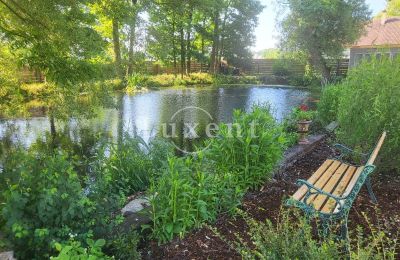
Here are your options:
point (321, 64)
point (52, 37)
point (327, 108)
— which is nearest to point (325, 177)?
point (327, 108)

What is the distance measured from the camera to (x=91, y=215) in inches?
94.8

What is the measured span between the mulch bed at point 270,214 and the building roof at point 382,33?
2125 cm

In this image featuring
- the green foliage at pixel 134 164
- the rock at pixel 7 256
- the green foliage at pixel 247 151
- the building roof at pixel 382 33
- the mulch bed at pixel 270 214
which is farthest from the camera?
the building roof at pixel 382 33

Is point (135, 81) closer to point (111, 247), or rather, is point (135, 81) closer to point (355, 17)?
point (355, 17)

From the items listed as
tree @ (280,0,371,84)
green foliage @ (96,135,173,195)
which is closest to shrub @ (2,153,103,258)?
green foliage @ (96,135,173,195)

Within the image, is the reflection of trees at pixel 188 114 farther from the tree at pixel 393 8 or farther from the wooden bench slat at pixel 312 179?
the tree at pixel 393 8

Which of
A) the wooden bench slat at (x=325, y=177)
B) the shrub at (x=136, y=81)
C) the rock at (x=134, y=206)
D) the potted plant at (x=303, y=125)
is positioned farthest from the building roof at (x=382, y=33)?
the rock at (x=134, y=206)

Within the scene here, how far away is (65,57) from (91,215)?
187 inches

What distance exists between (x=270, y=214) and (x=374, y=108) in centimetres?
188

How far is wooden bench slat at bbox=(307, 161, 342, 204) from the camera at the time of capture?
109 inches

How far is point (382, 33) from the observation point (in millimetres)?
23688

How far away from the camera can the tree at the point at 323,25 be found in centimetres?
1988

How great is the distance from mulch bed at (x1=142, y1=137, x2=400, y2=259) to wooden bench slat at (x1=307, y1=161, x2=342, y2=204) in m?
0.24

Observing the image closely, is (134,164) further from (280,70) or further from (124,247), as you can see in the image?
(280,70)
